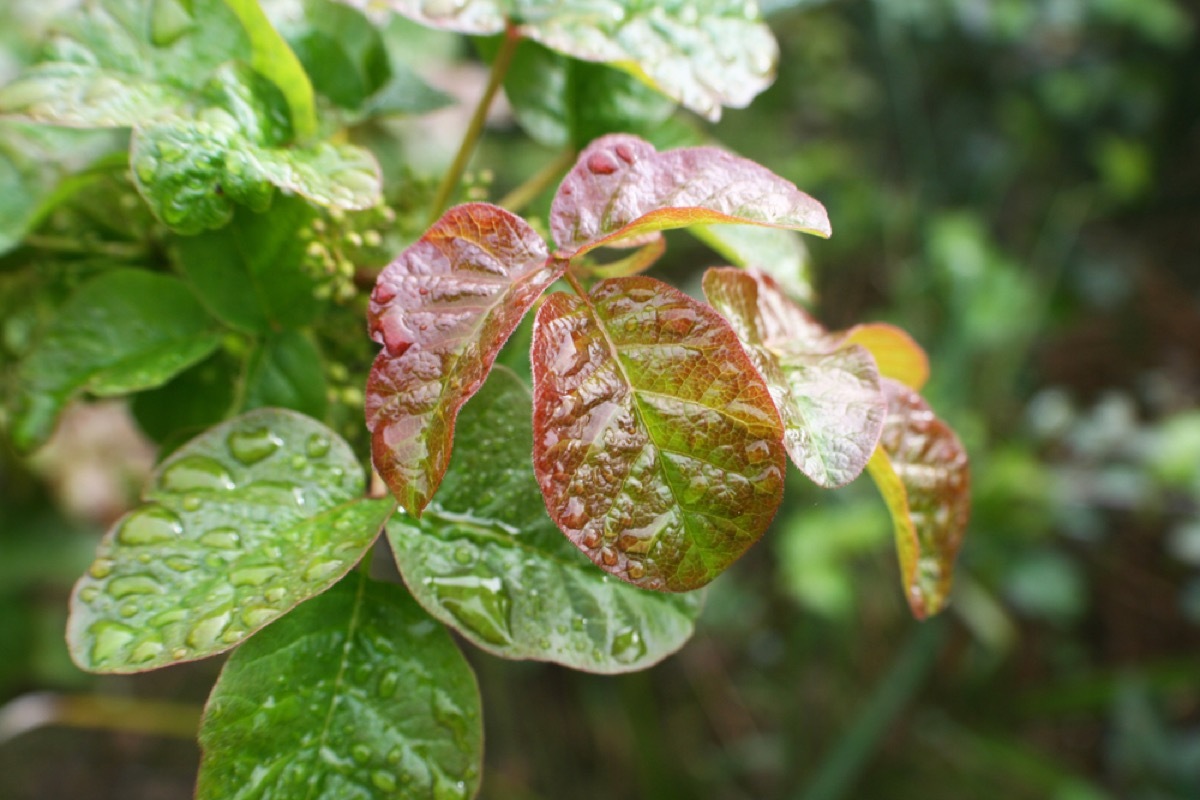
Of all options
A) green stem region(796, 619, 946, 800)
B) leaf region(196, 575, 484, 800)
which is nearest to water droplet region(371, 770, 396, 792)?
leaf region(196, 575, 484, 800)

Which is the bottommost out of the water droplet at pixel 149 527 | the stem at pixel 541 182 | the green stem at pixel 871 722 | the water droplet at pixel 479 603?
the green stem at pixel 871 722

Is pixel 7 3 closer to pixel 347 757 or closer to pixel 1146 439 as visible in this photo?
pixel 347 757

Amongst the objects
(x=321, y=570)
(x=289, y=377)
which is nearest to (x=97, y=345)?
(x=289, y=377)

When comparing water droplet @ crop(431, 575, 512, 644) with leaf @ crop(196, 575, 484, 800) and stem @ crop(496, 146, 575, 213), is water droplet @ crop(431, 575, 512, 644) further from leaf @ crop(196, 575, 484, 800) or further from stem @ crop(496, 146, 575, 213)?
stem @ crop(496, 146, 575, 213)

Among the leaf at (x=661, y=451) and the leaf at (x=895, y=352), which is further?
the leaf at (x=895, y=352)

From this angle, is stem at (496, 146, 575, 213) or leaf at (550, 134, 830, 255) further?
stem at (496, 146, 575, 213)

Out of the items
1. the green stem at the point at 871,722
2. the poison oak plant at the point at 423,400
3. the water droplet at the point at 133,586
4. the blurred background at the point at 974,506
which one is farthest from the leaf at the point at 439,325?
the green stem at the point at 871,722

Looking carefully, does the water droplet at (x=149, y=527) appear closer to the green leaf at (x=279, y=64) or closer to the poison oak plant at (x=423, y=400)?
the poison oak plant at (x=423, y=400)

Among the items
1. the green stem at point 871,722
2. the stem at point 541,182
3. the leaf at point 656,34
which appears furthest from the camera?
the green stem at point 871,722
